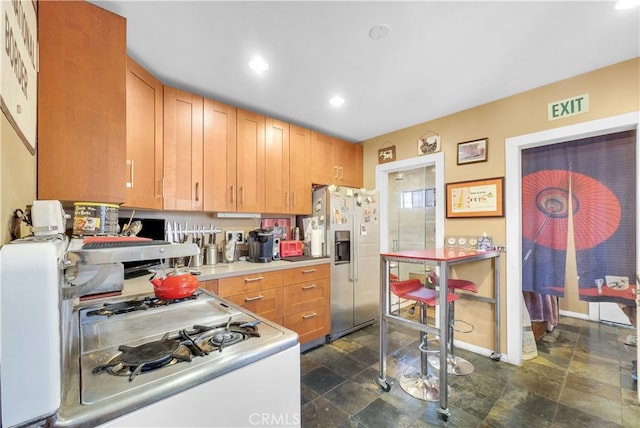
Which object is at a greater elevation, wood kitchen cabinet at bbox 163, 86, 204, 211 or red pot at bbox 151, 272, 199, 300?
wood kitchen cabinet at bbox 163, 86, 204, 211

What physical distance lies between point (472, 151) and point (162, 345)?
9.31ft

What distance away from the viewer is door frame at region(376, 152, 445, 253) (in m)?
2.78

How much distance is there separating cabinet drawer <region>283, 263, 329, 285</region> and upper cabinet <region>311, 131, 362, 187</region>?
1028mm

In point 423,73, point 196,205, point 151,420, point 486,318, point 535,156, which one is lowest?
point 486,318

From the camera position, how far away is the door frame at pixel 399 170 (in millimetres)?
2783

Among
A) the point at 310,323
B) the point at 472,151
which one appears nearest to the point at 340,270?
the point at 310,323

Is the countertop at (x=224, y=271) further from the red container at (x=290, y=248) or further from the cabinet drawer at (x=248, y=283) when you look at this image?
the red container at (x=290, y=248)

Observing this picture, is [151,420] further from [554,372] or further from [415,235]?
[415,235]

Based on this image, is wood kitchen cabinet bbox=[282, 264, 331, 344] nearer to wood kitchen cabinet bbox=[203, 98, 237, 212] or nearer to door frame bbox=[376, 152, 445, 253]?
wood kitchen cabinet bbox=[203, 98, 237, 212]

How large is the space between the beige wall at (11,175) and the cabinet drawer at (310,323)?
196 centimetres

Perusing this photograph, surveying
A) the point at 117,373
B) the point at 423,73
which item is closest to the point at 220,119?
the point at 423,73

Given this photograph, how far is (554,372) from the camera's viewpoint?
213 cm

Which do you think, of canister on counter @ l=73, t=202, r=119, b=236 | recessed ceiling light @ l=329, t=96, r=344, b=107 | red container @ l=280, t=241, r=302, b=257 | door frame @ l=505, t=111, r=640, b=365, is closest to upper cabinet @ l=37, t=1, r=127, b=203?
canister on counter @ l=73, t=202, r=119, b=236

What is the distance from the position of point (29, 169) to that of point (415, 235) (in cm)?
378
